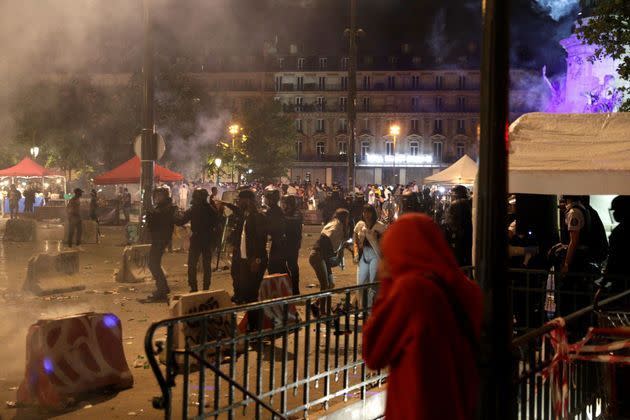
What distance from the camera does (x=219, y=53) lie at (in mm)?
92000

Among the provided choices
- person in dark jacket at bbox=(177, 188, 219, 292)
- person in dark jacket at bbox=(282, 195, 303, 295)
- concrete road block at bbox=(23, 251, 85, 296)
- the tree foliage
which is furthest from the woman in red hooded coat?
the tree foliage

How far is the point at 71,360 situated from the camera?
6.53 metres

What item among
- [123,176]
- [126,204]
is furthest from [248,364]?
[126,204]

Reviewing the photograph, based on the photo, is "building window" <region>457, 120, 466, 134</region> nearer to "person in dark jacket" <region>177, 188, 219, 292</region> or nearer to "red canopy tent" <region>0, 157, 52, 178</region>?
"red canopy tent" <region>0, 157, 52, 178</region>

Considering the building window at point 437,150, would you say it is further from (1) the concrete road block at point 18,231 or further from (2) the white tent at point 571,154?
(2) the white tent at point 571,154

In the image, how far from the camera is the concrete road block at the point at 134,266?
1445 cm

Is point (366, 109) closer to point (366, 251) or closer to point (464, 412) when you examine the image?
point (366, 251)

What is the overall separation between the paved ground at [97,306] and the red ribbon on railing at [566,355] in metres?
3.10

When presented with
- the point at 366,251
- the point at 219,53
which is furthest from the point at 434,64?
the point at 366,251

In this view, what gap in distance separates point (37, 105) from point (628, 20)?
2312cm

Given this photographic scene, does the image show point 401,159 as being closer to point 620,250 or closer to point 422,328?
point 620,250

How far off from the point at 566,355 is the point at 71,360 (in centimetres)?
400

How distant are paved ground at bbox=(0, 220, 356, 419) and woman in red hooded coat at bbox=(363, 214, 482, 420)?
12.2 feet

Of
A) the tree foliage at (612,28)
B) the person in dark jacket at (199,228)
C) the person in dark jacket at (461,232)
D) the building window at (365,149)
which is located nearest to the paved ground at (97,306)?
the person in dark jacket at (199,228)
